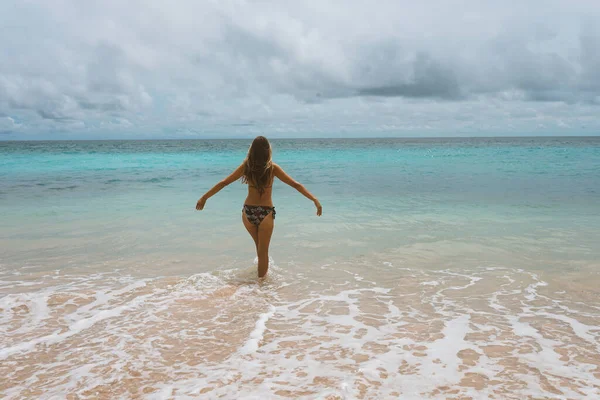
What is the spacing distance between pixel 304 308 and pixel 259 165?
7.01 feet

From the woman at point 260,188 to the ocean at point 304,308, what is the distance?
2.35ft

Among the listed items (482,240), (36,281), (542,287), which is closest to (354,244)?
(482,240)

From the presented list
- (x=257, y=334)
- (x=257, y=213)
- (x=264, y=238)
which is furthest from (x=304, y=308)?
(x=257, y=213)

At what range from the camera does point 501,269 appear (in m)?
6.95

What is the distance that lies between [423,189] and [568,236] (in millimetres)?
8931

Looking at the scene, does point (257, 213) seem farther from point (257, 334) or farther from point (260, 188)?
point (257, 334)

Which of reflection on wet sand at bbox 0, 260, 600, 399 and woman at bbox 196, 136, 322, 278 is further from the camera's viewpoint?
woman at bbox 196, 136, 322, 278

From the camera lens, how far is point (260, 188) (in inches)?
246

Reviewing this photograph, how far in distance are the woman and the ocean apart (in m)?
0.72

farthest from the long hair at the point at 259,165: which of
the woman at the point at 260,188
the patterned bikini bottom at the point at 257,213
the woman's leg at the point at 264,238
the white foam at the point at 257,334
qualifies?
the white foam at the point at 257,334

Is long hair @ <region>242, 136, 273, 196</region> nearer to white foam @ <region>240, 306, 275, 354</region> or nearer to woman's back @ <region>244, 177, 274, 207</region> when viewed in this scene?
woman's back @ <region>244, 177, 274, 207</region>

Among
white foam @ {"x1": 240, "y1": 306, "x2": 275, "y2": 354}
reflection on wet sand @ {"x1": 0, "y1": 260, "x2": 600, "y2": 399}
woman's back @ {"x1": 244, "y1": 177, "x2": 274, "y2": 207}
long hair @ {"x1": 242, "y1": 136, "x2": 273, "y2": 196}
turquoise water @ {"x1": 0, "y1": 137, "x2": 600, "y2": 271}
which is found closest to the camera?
reflection on wet sand @ {"x1": 0, "y1": 260, "x2": 600, "y2": 399}

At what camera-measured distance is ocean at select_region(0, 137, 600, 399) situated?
11.9 ft

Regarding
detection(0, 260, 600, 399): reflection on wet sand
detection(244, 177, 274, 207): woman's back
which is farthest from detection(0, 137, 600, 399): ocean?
detection(244, 177, 274, 207): woman's back
